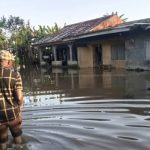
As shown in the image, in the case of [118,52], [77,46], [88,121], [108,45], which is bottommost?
[88,121]

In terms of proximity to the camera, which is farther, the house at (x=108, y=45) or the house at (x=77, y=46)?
the house at (x=77, y=46)

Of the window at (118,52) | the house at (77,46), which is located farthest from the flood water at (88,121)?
the house at (77,46)

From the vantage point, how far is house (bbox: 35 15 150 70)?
27359 mm

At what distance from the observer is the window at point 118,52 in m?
31.3

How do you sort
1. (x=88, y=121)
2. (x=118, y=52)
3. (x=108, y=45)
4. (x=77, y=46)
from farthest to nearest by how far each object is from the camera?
(x=77, y=46), (x=108, y=45), (x=118, y=52), (x=88, y=121)

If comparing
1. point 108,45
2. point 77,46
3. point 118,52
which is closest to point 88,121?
point 118,52

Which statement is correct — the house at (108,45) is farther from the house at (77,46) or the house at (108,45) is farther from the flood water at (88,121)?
the flood water at (88,121)

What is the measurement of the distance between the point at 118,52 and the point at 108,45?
5.19 ft

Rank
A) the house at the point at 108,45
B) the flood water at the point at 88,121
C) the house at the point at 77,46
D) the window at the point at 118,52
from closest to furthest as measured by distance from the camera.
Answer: the flood water at the point at 88,121
the house at the point at 108,45
the window at the point at 118,52
the house at the point at 77,46

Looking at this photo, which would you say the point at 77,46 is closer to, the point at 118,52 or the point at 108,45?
the point at 108,45

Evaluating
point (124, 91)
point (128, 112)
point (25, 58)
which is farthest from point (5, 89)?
point (25, 58)

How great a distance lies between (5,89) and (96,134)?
7.40 ft

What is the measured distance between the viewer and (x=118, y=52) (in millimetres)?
31797

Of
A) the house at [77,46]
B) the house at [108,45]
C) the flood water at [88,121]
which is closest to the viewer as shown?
the flood water at [88,121]
